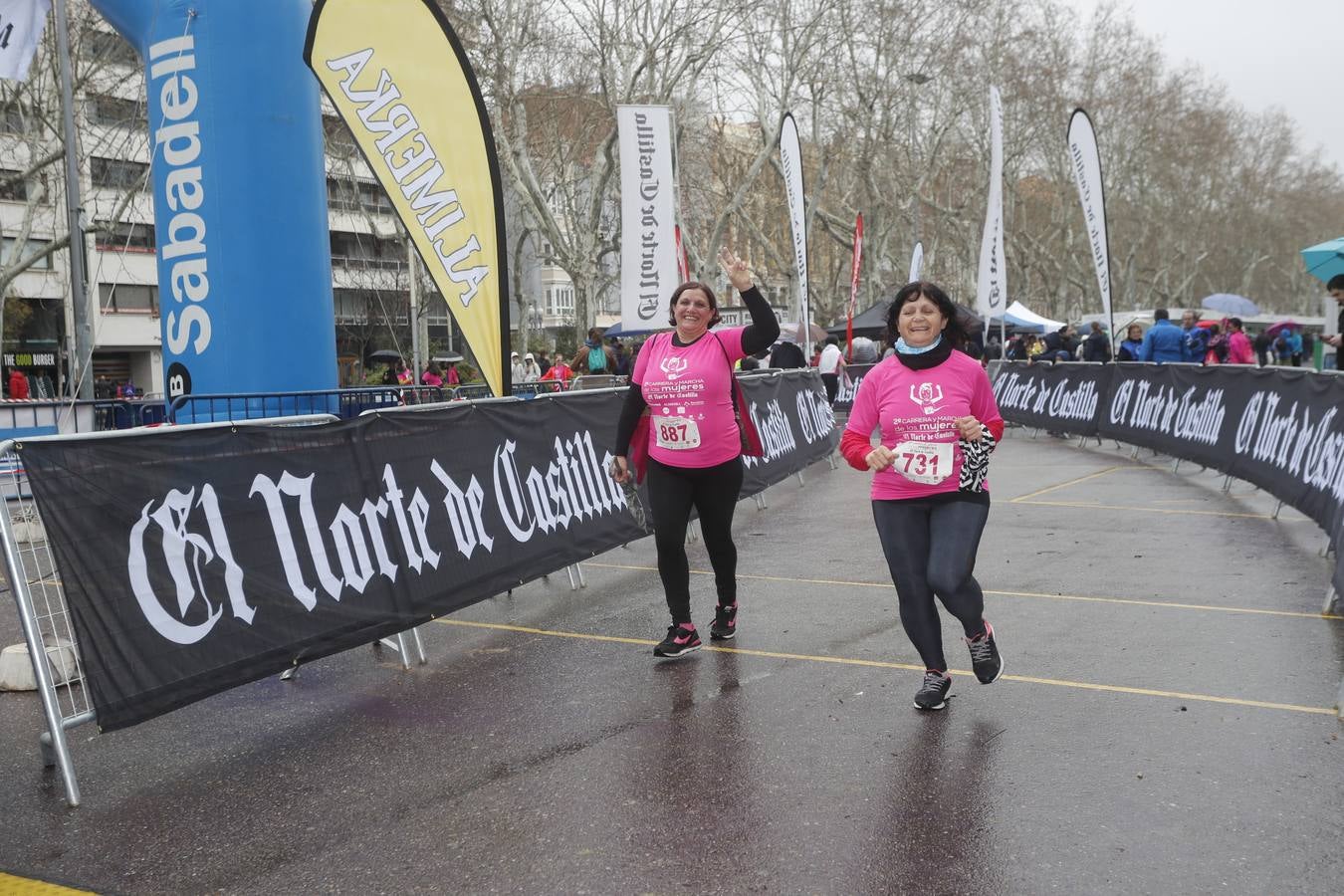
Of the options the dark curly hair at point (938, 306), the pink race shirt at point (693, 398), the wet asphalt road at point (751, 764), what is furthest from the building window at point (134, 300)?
the dark curly hair at point (938, 306)

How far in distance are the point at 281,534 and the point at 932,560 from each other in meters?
2.84

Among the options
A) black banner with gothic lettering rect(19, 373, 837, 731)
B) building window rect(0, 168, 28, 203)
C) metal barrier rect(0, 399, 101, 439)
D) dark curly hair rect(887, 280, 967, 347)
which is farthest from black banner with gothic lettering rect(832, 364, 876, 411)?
dark curly hair rect(887, 280, 967, 347)

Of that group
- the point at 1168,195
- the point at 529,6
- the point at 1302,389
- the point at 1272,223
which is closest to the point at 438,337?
the point at 1168,195

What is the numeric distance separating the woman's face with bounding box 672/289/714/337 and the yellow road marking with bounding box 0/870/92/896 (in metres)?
3.65

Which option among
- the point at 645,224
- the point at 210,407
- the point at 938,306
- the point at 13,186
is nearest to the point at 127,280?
the point at 13,186

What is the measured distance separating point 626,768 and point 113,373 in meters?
61.3

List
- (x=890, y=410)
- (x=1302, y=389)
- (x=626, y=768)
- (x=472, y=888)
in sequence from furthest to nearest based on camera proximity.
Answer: (x=1302, y=389) < (x=890, y=410) < (x=626, y=768) < (x=472, y=888)

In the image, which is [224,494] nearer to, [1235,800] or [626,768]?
[626,768]

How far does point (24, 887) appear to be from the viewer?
3.70 metres

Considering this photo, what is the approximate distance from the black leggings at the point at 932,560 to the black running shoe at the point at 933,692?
41mm

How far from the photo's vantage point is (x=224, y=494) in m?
5.17

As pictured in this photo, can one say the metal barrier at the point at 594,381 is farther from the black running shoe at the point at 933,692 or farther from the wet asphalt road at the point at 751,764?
the black running shoe at the point at 933,692

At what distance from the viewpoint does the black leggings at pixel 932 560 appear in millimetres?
5066

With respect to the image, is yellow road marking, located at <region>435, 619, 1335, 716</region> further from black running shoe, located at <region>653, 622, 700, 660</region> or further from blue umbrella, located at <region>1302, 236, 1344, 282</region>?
blue umbrella, located at <region>1302, 236, 1344, 282</region>
